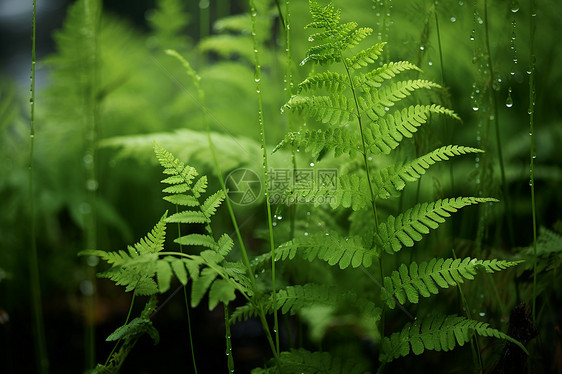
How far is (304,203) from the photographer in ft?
2.75

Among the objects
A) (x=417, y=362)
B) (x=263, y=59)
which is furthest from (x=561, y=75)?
(x=417, y=362)

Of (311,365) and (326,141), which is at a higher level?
(326,141)

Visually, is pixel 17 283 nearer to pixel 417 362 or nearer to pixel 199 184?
pixel 199 184

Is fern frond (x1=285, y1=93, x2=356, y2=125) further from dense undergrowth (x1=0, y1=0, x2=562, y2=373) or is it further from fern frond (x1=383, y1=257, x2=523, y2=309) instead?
fern frond (x1=383, y1=257, x2=523, y2=309)

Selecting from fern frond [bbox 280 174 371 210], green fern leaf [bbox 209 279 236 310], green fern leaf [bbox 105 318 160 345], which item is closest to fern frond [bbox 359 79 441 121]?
fern frond [bbox 280 174 371 210]

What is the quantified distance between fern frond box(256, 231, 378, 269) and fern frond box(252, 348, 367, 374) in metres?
0.15

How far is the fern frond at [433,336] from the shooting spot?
1.89 ft

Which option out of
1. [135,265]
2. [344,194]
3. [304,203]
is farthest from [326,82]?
[135,265]

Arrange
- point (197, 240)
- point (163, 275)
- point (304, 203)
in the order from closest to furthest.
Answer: point (163, 275) < point (197, 240) < point (304, 203)

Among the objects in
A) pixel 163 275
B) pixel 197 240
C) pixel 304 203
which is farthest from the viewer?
pixel 304 203

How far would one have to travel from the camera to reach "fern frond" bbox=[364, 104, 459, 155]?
0.63 meters

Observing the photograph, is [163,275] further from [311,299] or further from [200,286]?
[311,299]

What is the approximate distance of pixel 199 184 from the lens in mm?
619

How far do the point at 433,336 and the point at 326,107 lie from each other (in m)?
0.37
